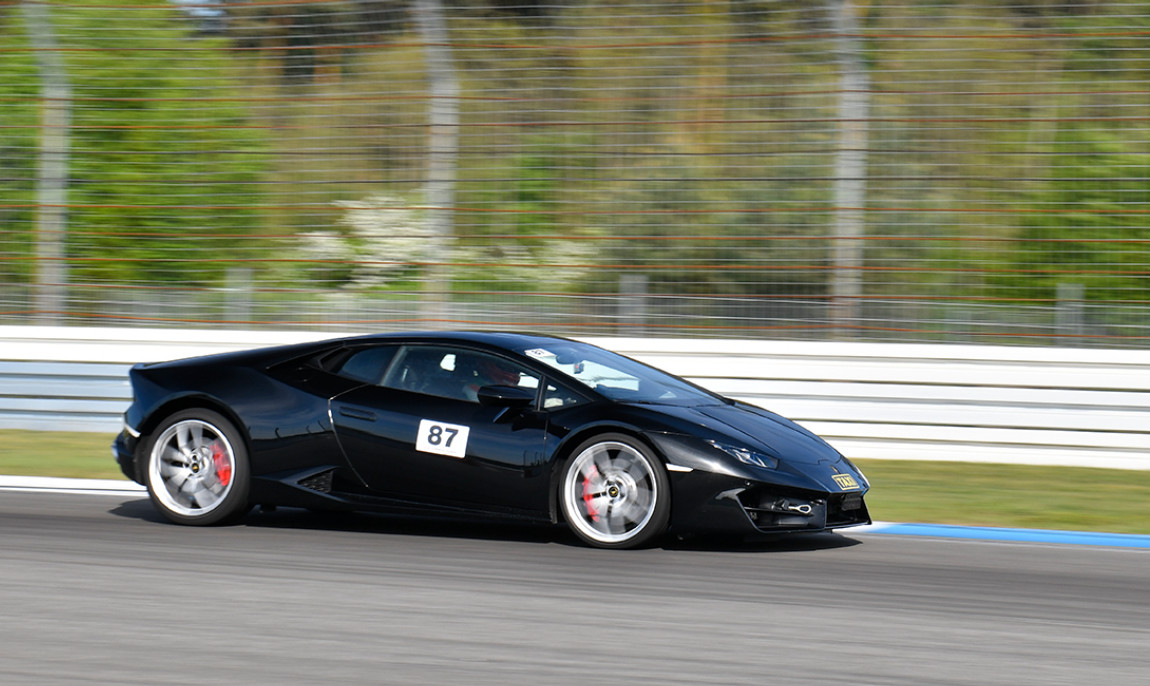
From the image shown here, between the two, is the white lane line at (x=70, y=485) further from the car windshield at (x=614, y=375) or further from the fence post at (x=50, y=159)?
the fence post at (x=50, y=159)

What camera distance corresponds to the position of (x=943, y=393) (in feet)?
32.6

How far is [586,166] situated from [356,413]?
Result: 14.9 ft

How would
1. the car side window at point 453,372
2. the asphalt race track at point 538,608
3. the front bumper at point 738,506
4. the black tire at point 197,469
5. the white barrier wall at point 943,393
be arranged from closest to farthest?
1. the asphalt race track at point 538,608
2. the front bumper at point 738,506
3. the car side window at point 453,372
4. the black tire at point 197,469
5. the white barrier wall at point 943,393

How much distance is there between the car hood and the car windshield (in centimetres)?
18

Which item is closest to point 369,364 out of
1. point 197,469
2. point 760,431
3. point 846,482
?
point 197,469

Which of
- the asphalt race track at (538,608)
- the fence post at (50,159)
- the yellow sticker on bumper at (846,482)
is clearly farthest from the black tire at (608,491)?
the fence post at (50,159)

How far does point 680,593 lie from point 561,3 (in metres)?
6.59

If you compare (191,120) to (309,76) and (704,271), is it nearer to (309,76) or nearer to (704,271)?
(309,76)

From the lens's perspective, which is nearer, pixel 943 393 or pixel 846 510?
pixel 846 510

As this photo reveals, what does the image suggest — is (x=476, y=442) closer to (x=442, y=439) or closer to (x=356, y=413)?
(x=442, y=439)

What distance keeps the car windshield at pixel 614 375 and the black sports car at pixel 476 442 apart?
0.02 metres

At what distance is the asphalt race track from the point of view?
164 inches

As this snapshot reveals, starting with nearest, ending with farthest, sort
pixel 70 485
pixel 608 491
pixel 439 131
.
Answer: pixel 608 491, pixel 70 485, pixel 439 131

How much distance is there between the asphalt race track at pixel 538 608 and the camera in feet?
13.7
